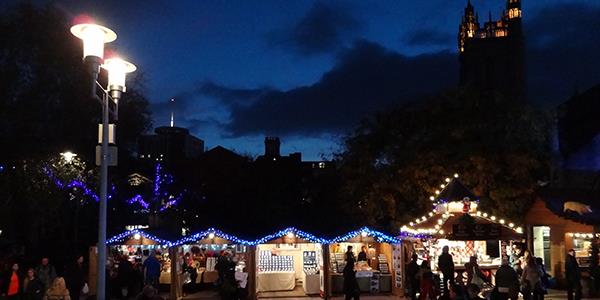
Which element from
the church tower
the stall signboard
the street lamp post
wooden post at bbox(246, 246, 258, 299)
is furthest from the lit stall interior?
the church tower

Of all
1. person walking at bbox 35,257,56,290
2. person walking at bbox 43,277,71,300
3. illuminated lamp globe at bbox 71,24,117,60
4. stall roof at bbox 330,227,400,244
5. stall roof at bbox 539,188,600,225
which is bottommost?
person walking at bbox 43,277,71,300

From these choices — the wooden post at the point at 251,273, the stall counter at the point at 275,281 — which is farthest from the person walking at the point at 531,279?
the stall counter at the point at 275,281

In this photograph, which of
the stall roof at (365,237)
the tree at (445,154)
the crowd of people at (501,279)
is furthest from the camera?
the tree at (445,154)

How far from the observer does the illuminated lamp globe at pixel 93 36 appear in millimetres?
8461

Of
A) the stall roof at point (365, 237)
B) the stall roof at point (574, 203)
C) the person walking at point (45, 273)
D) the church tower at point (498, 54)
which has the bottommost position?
the person walking at point (45, 273)

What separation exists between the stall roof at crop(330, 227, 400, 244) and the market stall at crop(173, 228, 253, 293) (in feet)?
10.1

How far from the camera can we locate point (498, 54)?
99.3 meters

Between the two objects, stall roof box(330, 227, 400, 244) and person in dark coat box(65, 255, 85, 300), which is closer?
person in dark coat box(65, 255, 85, 300)

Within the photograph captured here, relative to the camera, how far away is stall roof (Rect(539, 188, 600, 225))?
69.7 ft

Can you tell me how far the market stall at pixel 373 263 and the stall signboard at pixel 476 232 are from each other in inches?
172

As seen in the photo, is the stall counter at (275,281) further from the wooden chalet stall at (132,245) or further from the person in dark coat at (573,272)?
the person in dark coat at (573,272)

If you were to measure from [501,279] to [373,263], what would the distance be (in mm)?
8989

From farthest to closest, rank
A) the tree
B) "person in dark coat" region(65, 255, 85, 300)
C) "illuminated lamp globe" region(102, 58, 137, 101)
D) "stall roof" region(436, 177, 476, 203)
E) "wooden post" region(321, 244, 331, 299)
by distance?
1. the tree
2. "wooden post" region(321, 244, 331, 299)
3. "stall roof" region(436, 177, 476, 203)
4. "person in dark coat" region(65, 255, 85, 300)
5. "illuminated lamp globe" region(102, 58, 137, 101)

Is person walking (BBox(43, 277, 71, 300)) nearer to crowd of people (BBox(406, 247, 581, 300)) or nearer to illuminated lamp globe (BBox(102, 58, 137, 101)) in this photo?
illuminated lamp globe (BBox(102, 58, 137, 101))
